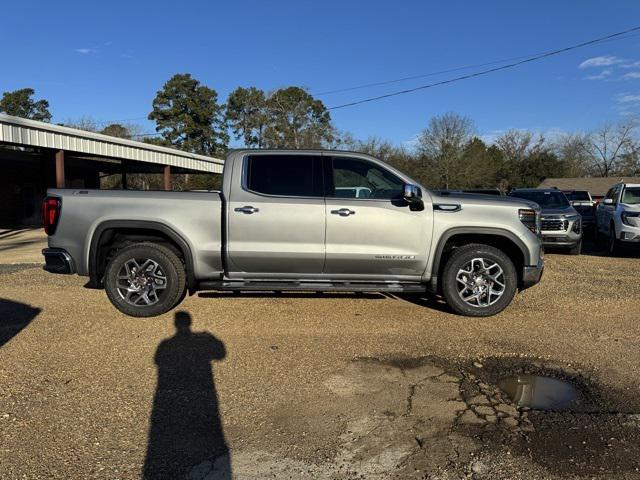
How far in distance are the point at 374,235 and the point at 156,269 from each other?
2550 millimetres

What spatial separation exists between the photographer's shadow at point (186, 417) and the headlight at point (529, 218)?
369 centimetres

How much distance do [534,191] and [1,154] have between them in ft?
69.2

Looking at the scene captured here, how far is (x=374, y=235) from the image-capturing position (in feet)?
19.1

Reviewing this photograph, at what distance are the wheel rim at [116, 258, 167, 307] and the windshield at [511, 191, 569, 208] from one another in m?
9.99

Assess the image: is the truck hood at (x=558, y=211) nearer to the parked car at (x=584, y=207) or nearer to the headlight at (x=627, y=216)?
the headlight at (x=627, y=216)

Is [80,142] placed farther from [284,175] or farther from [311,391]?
[311,391]

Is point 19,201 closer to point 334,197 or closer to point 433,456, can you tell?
point 334,197

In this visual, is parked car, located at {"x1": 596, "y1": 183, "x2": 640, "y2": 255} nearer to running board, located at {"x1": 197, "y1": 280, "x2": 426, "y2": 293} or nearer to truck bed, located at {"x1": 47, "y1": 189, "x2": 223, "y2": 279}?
running board, located at {"x1": 197, "y1": 280, "x2": 426, "y2": 293}

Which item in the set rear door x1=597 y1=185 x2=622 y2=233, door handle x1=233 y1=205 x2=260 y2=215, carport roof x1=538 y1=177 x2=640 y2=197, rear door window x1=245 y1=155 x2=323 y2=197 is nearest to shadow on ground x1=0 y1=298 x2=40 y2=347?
door handle x1=233 y1=205 x2=260 y2=215

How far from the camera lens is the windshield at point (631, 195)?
12.1m

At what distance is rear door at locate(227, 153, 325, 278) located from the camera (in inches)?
228

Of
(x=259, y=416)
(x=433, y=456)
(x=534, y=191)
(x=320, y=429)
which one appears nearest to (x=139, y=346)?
(x=259, y=416)

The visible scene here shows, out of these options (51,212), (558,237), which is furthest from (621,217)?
(51,212)

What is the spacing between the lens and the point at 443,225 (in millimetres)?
5879
